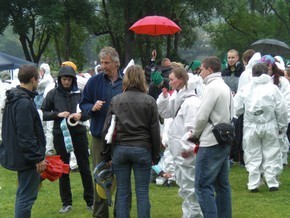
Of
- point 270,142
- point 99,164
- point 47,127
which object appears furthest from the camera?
point 47,127

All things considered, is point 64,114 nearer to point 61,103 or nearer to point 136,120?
point 61,103

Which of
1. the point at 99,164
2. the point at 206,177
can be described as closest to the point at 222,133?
the point at 206,177

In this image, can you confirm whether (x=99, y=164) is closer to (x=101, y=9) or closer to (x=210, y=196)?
(x=210, y=196)

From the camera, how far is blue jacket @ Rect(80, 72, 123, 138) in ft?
22.6

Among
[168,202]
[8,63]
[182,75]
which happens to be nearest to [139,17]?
[8,63]

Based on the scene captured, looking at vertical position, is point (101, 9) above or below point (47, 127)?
above

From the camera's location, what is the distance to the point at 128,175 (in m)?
6.16

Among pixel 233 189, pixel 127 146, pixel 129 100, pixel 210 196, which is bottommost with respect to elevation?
pixel 233 189

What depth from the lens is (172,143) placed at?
7012 millimetres

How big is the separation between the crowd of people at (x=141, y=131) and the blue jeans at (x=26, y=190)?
0.01m

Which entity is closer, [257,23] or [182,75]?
[182,75]

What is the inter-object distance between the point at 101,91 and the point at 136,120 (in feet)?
3.54

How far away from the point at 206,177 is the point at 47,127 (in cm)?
650

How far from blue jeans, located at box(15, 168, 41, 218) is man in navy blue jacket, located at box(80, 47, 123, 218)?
1.04m
